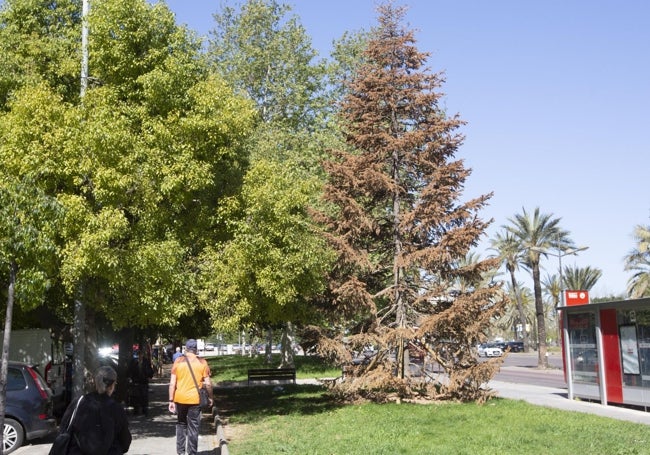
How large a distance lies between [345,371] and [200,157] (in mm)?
7830

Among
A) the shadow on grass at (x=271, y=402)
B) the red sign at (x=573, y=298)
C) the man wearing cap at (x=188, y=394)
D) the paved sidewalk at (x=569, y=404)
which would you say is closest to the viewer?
the man wearing cap at (x=188, y=394)

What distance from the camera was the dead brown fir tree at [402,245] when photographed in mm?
20391

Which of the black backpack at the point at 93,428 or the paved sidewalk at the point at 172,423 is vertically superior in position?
the black backpack at the point at 93,428

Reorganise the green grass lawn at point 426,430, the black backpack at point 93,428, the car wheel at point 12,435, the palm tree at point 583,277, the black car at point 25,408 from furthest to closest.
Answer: the palm tree at point 583,277, the black car at point 25,408, the car wheel at point 12,435, the green grass lawn at point 426,430, the black backpack at point 93,428

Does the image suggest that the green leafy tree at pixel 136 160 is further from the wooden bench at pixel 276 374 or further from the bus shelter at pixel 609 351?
the wooden bench at pixel 276 374

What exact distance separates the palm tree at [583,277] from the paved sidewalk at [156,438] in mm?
54751

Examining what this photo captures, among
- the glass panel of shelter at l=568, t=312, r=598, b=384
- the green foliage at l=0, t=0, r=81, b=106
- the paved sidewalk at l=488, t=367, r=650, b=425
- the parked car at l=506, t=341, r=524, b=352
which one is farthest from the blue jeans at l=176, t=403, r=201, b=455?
the parked car at l=506, t=341, r=524, b=352

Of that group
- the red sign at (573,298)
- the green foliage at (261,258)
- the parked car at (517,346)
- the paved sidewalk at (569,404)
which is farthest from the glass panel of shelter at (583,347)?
the parked car at (517,346)

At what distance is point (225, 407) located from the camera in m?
21.6

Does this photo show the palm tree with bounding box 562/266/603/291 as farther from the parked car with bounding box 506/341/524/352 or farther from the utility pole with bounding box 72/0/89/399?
the utility pole with bounding box 72/0/89/399

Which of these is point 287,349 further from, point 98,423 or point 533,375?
point 98,423

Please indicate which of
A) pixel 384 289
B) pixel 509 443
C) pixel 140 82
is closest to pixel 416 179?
pixel 384 289

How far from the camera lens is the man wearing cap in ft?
34.2

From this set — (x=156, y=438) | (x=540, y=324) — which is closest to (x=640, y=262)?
(x=540, y=324)
